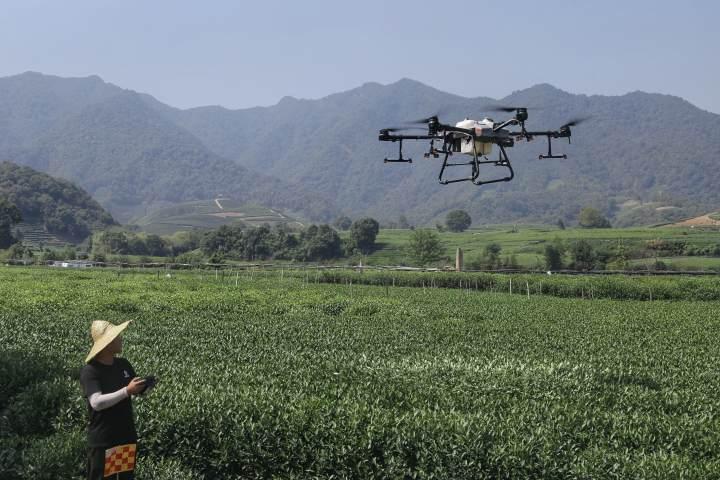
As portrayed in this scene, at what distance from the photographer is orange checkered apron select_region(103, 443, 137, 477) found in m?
9.62

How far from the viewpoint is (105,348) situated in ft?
31.7

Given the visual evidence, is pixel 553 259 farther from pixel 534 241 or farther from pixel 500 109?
pixel 500 109

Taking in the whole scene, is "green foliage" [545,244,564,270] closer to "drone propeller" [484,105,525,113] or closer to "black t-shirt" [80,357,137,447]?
"drone propeller" [484,105,525,113]

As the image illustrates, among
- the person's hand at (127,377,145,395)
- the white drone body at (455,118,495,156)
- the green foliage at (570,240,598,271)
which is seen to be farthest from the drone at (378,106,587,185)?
the green foliage at (570,240,598,271)

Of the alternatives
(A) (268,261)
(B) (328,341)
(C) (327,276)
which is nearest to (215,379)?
(B) (328,341)

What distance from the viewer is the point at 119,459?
9.72m

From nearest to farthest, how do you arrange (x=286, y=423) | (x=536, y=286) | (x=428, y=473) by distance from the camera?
(x=428, y=473), (x=286, y=423), (x=536, y=286)

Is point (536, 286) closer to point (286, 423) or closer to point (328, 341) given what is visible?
point (328, 341)

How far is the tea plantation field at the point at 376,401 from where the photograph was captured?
12.2 metres

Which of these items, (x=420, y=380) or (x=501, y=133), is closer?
(x=420, y=380)

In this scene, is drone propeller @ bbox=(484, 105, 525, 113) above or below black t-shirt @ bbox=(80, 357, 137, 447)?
above

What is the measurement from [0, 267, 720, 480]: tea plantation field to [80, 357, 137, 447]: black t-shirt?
8.88 feet

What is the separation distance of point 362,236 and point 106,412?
155m

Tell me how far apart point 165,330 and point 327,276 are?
5444 cm
